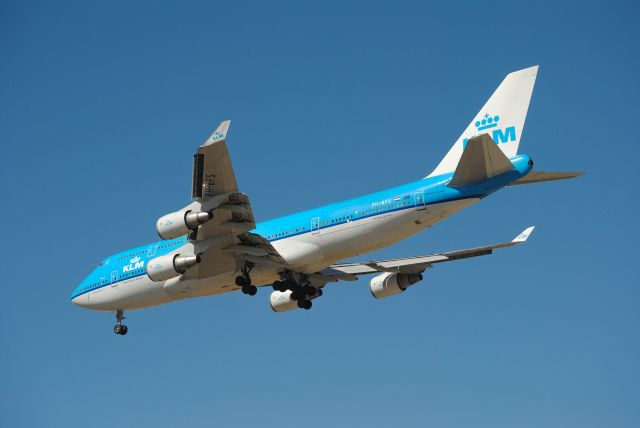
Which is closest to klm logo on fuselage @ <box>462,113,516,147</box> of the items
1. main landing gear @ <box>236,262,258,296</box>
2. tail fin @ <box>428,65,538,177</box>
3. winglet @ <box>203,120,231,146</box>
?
tail fin @ <box>428,65,538,177</box>

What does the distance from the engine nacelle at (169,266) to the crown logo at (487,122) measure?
36.3 ft

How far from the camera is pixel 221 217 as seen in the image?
1236 inches

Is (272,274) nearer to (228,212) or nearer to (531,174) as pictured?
(228,212)

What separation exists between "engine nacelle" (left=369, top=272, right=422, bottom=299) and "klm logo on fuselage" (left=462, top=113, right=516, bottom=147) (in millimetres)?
6922

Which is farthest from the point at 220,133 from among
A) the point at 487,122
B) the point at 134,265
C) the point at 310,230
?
the point at 134,265

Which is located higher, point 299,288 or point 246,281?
point 246,281

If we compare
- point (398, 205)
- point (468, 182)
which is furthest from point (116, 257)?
point (468, 182)

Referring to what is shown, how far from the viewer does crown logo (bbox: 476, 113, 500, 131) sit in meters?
32.3

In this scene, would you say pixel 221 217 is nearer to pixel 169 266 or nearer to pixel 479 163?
pixel 169 266

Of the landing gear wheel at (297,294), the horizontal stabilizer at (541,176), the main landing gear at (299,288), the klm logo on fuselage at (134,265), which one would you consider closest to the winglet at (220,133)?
the main landing gear at (299,288)

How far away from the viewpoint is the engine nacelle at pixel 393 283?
37.5 meters

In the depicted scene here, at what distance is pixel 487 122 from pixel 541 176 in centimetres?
368

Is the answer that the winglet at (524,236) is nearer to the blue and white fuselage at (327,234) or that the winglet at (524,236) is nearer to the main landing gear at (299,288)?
the blue and white fuselage at (327,234)

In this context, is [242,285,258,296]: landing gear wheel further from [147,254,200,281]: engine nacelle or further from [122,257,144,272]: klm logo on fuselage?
[122,257,144,272]: klm logo on fuselage
